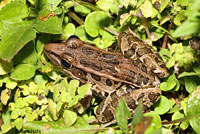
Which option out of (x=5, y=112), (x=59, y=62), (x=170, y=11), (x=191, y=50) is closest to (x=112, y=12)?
(x=170, y=11)

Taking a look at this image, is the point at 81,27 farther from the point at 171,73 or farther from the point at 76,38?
the point at 171,73

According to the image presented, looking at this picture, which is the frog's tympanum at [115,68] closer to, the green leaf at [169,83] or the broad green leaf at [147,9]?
the green leaf at [169,83]

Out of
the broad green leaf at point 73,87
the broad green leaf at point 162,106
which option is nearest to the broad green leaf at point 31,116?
the broad green leaf at point 73,87

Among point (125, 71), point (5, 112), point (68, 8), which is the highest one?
point (68, 8)

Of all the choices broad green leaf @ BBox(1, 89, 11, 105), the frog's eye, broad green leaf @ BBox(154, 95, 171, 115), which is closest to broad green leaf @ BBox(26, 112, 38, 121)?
broad green leaf @ BBox(1, 89, 11, 105)

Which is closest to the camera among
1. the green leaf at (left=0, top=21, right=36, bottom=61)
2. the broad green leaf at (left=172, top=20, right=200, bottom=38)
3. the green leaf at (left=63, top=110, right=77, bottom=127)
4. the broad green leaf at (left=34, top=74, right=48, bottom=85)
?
the broad green leaf at (left=172, top=20, right=200, bottom=38)

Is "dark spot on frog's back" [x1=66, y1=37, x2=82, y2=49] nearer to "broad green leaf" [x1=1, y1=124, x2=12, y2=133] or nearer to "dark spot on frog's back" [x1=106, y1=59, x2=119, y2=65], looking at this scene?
"dark spot on frog's back" [x1=106, y1=59, x2=119, y2=65]
